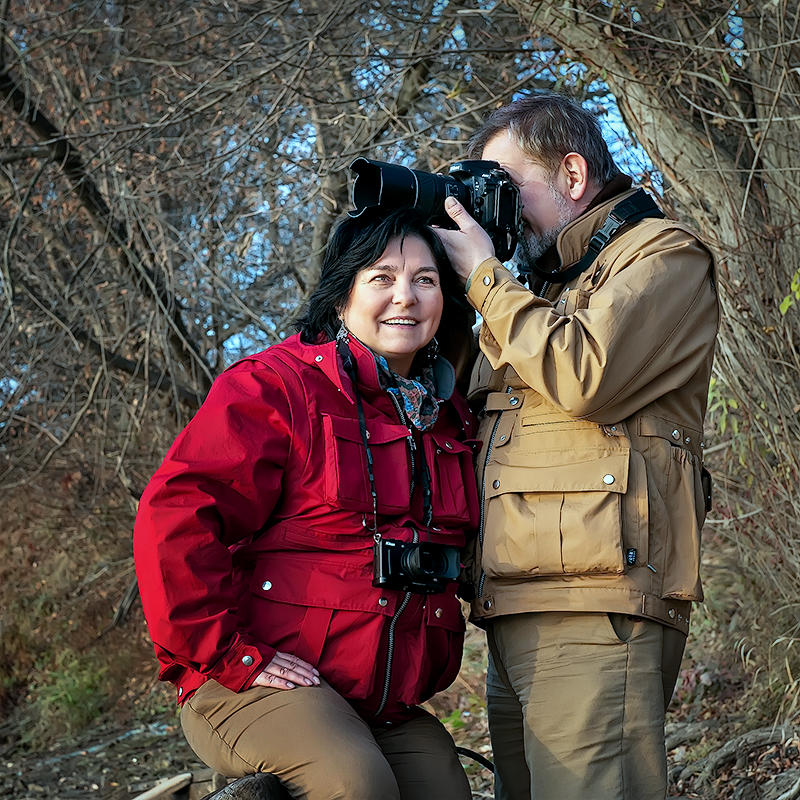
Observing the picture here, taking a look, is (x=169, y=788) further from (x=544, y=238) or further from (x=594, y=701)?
(x=544, y=238)

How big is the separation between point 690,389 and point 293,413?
87 centimetres

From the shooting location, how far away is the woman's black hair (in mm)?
2459

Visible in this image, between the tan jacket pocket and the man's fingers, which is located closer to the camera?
the tan jacket pocket

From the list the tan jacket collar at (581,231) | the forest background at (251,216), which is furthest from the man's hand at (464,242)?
the forest background at (251,216)

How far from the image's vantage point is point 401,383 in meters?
2.40

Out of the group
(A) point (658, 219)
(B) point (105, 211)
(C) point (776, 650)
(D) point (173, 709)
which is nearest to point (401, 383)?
(A) point (658, 219)

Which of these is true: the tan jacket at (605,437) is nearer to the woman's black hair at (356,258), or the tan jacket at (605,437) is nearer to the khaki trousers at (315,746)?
the woman's black hair at (356,258)

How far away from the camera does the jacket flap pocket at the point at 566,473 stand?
85.1 inches

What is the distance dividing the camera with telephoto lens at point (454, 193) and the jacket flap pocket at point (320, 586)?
0.83 metres

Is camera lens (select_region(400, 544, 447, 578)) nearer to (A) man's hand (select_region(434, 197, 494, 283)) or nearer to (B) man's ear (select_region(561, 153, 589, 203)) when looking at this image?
(A) man's hand (select_region(434, 197, 494, 283))

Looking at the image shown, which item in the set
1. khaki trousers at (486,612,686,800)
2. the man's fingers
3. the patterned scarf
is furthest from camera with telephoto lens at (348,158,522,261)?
khaki trousers at (486,612,686,800)

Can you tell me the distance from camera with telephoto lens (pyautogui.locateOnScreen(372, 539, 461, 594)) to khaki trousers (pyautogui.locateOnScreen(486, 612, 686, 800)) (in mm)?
245

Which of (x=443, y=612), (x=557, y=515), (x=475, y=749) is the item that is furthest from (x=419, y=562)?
(x=475, y=749)

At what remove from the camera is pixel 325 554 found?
2.20m
